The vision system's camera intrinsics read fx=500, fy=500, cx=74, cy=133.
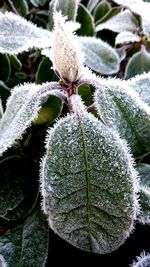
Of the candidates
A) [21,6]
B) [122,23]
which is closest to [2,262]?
[122,23]

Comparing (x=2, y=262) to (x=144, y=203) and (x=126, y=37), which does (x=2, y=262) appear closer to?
(x=144, y=203)

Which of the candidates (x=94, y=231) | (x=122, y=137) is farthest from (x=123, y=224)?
(x=122, y=137)

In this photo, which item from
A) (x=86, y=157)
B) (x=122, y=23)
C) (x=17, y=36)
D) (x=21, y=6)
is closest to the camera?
(x=86, y=157)

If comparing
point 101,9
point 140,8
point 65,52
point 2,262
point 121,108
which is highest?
point 101,9

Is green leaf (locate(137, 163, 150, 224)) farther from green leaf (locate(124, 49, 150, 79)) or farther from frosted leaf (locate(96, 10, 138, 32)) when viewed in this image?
frosted leaf (locate(96, 10, 138, 32))

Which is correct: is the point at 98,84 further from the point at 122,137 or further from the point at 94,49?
the point at 94,49

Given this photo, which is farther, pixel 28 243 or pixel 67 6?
pixel 67 6
